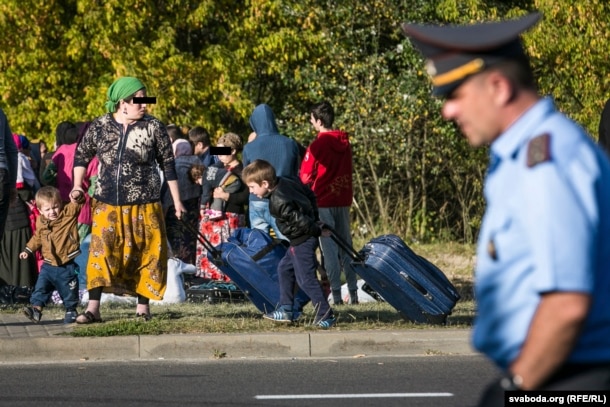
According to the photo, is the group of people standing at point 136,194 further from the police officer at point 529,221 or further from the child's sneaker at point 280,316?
the police officer at point 529,221

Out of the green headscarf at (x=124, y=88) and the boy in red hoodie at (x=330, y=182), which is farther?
the boy in red hoodie at (x=330, y=182)

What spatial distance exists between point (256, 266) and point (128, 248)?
1.10 metres

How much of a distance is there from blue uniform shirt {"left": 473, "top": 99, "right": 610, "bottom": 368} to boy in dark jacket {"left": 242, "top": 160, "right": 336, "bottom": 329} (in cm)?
665

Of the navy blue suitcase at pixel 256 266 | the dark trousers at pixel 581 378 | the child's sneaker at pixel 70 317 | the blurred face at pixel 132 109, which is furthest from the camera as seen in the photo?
the navy blue suitcase at pixel 256 266

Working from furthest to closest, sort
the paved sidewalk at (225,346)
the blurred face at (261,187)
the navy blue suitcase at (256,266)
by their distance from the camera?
the navy blue suitcase at (256,266)
the blurred face at (261,187)
the paved sidewalk at (225,346)

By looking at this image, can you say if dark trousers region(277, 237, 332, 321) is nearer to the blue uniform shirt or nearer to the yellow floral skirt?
the yellow floral skirt

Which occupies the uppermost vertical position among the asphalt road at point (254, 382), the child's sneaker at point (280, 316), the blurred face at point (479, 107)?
the blurred face at point (479, 107)

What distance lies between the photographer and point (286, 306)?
9.74m

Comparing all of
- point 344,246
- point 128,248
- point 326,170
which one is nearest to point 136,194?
point 128,248

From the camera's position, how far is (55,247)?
1026 cm

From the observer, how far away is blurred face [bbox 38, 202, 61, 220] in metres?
10.3

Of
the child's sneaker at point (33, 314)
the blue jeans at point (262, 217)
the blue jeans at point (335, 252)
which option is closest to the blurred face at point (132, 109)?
the child's sneaker at point (33, 314)

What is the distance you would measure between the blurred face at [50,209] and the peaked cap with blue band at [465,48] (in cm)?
778

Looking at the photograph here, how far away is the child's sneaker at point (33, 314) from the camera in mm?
9922
